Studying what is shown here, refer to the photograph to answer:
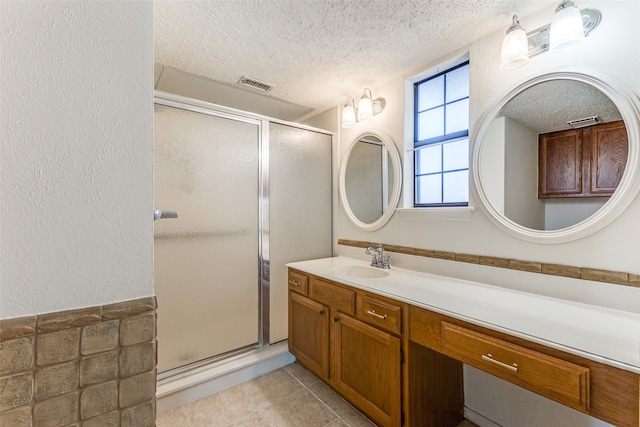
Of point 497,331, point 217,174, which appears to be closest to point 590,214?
point 497,331

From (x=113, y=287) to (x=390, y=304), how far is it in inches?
48.5

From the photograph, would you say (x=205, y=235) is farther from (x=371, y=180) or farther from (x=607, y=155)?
(x=607, y=155)

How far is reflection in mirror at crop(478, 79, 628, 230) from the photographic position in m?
1.25

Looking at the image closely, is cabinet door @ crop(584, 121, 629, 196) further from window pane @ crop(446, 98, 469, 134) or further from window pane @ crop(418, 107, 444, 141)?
window pane @ crop(418, 107, 444, 141)

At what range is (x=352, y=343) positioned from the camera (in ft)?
5.59

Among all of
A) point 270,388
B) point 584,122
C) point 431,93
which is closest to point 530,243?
point 584,122

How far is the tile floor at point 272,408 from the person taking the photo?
66.0 inches

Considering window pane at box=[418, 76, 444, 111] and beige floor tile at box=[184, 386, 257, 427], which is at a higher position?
window pane at box=[418, 76, 444, 111]

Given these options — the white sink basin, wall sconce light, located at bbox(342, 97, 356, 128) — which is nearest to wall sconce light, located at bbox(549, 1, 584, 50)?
wall sconce light, located at bbox(342, 97, 356, 128)

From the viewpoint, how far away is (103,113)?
656mm

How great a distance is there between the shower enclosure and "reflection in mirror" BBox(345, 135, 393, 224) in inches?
12.3

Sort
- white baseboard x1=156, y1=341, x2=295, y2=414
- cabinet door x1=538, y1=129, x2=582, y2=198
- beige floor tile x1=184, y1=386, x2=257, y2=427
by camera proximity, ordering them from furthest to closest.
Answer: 1. white baseboard x1=156, y1=341, x2=295, y2=414
2. beige floor tile x1=184, y1=386, x2=257, y2=427
3. cabinet door x1=538, y1=129, x2=582, y2=198

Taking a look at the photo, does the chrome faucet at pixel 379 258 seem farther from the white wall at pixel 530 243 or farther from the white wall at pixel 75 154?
the white wall at pixel 75 154

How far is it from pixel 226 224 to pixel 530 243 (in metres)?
1.90
